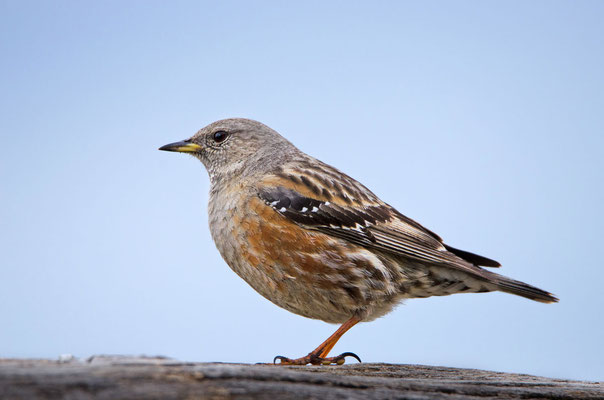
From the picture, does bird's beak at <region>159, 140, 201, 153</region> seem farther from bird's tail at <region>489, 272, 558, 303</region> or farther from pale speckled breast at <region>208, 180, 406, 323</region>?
bird's tail at <region>489, 272, 558, 303</region>

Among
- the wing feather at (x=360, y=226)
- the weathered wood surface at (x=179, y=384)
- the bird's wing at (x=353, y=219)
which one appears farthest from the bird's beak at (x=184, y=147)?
the weathered wood surface at (x=179, y=384)

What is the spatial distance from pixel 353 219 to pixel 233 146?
195 centimetres

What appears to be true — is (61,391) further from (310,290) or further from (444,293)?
(444,293)

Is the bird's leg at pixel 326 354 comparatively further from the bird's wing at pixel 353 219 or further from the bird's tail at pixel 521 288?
the bird's tail at pixel 521 288

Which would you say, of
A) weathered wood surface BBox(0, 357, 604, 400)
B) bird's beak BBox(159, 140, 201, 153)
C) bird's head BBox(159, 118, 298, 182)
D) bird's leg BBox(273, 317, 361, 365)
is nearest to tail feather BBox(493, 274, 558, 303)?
bird's leg BBox(273, 317, 361, 365)

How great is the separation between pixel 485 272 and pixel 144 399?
492cm

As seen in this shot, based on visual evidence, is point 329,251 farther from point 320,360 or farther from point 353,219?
point 320,360

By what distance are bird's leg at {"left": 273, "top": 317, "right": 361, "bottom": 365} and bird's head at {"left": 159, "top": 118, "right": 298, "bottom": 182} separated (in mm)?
2126

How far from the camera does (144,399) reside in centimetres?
201

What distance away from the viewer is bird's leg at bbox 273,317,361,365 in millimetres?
5344

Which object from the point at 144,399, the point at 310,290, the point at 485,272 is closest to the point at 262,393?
the point at 144,399

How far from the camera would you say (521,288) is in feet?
20.6

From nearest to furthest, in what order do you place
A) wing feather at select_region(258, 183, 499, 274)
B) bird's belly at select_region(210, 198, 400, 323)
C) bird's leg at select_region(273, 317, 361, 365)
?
bird's leg at select_region(273, 317, 361, 365), bird's belly at select_region(210, 198, 400, 323), wing feather at select_region(258, 183, 499, 274)

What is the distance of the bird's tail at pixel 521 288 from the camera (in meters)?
6.26
